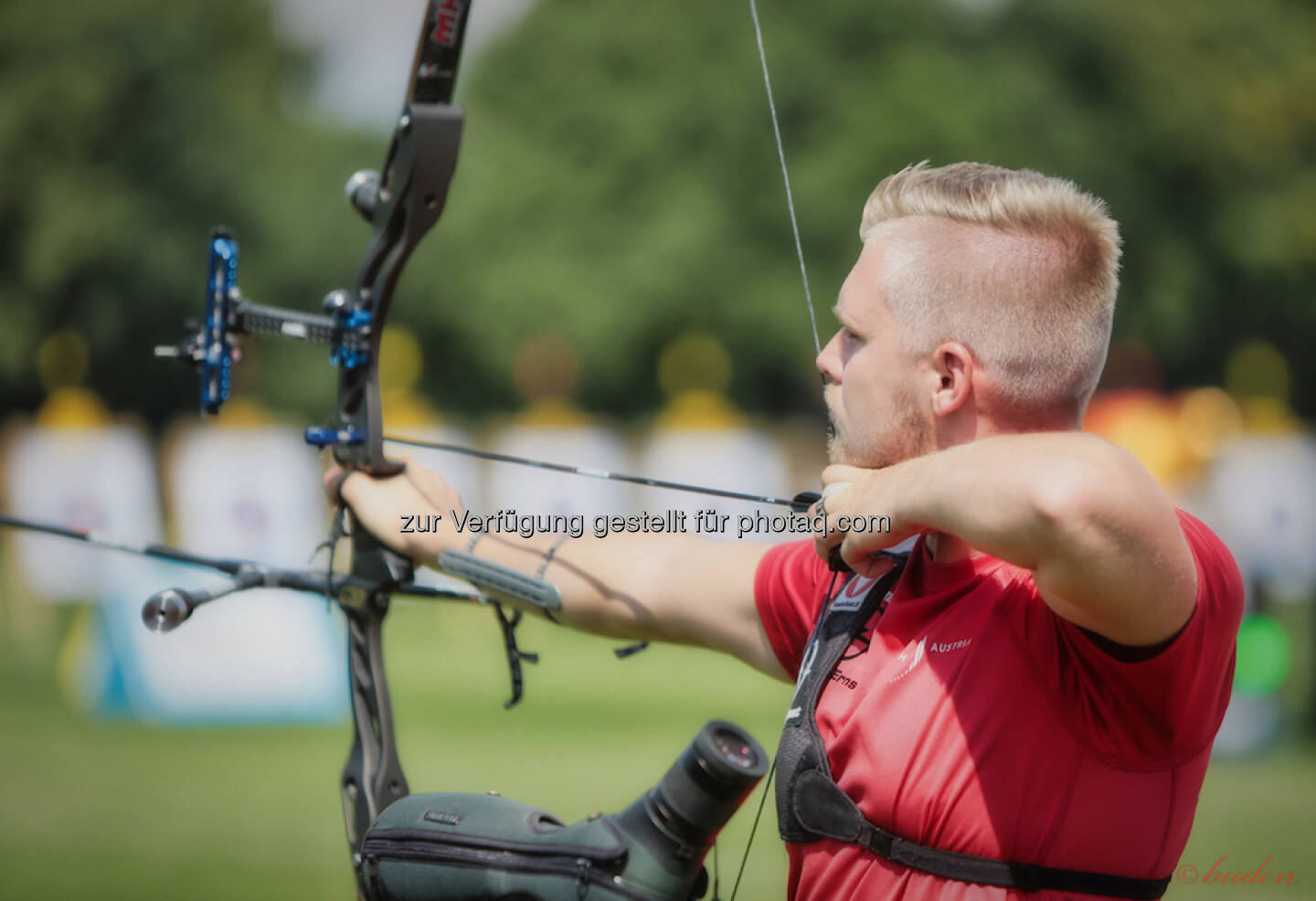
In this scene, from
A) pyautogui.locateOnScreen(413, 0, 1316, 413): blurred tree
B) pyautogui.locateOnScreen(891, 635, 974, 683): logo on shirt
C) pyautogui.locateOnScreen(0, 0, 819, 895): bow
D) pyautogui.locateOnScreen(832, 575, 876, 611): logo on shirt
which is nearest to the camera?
pyautogui.locateOnScreen(891, 635, 974, 683): logo on shirt

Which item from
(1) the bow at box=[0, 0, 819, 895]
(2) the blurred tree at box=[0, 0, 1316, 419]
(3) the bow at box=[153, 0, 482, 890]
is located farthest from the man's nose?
(2) the blurred tree at box=[0, 0, 1316, 419]

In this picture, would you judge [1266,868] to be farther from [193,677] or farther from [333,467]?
[193,677]

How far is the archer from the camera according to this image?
4.74 ft

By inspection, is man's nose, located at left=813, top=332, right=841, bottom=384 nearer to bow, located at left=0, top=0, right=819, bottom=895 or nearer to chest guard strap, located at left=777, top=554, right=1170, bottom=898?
chest guard strap, located at left=777, top=554, right=1170, bottom=898

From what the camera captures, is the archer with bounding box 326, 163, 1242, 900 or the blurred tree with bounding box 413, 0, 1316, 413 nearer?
the archer with bounding box 326, 163, 1242, 900

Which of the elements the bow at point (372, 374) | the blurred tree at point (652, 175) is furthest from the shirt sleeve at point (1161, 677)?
the blurred tree at point (652, 175)

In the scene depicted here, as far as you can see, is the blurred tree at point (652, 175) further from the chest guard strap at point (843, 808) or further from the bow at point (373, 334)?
the chest guard strap at point (843, 808)

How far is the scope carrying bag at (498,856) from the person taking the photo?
163 centimetres

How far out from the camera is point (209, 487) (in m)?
10.5

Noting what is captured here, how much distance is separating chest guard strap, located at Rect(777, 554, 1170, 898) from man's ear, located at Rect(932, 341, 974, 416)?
0.67 feet

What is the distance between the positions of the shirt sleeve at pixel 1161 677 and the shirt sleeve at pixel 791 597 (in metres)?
0.39

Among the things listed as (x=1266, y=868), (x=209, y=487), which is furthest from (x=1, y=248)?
(x=1266, y=868)

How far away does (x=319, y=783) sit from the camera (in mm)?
6695

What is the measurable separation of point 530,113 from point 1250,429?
1133 centimetres
